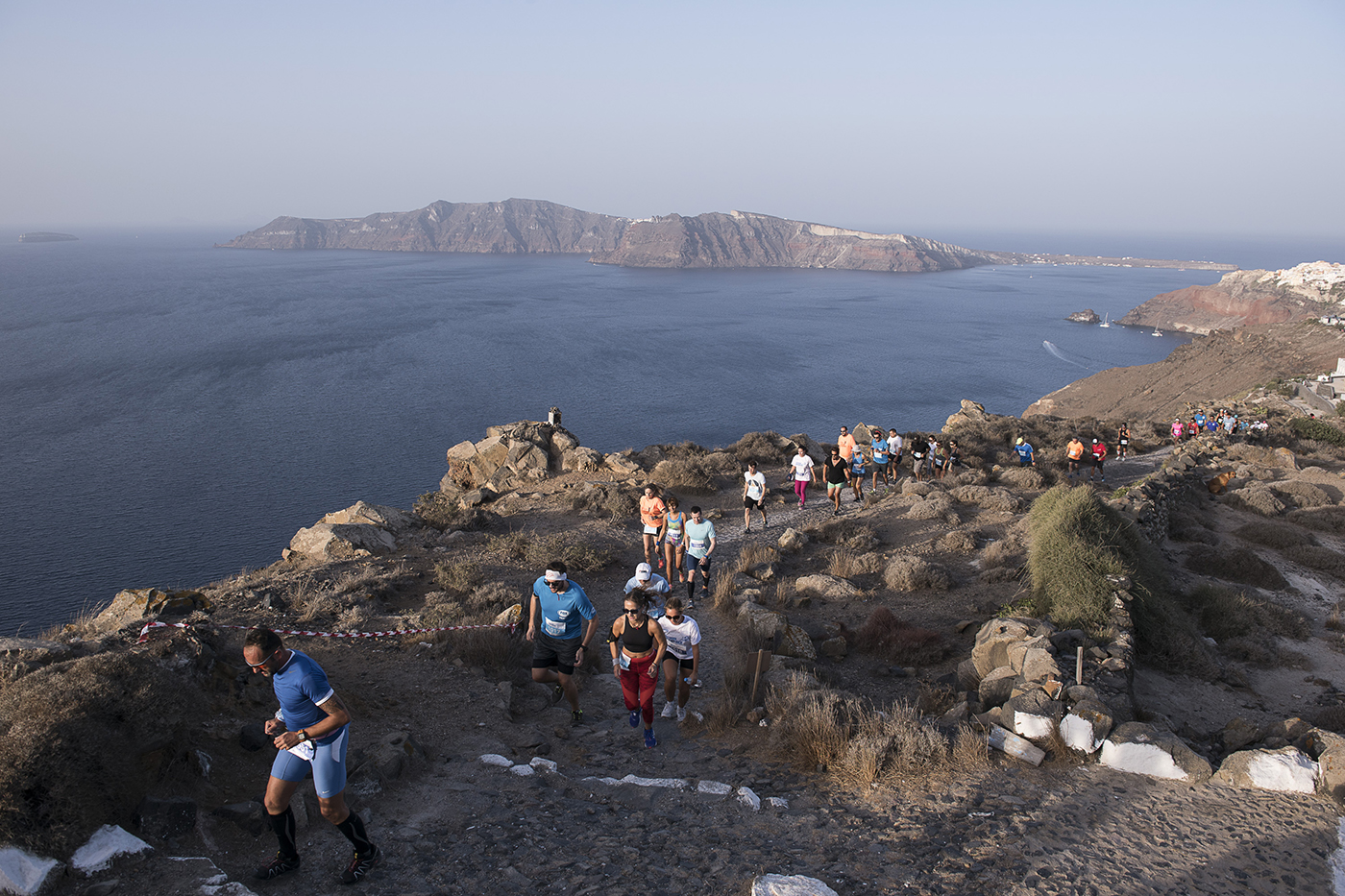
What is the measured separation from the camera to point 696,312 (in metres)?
123

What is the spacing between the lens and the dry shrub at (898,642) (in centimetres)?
871

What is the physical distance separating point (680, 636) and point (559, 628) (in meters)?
1.12

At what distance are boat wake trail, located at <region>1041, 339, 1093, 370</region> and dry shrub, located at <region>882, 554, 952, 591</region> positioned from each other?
84904 mm

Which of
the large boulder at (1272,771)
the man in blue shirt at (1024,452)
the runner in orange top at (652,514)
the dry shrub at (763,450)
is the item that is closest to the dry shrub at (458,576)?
the runner in orange top at (652,514)

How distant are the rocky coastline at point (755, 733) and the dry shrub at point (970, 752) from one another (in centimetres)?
3

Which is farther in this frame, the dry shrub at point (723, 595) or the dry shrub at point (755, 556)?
the dry shrub at point (755, 556)

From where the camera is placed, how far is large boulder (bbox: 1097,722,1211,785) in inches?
220

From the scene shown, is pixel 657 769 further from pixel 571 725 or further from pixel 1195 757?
pixel 1195 757

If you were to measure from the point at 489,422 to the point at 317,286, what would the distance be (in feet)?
338

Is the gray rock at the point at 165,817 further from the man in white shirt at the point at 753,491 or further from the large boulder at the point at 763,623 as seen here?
the man in white shirt at the point at 753,491

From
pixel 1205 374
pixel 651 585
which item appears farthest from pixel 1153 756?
pixel 1205 374

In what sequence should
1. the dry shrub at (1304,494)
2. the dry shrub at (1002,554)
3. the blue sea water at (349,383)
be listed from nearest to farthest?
the dry shrub at (1002,554)
the dry shrub at (1304,494)
the blue sea water at (349,383)

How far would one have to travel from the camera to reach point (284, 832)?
432 cm

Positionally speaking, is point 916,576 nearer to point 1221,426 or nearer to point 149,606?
point 149,606
